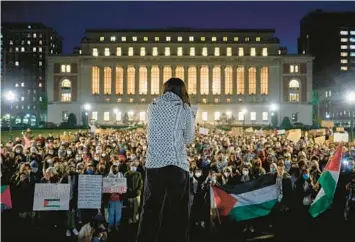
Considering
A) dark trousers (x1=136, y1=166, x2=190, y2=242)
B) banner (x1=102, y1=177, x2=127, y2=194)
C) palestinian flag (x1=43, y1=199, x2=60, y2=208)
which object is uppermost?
dark trousers (x1=136, y1=166, x2=190, y2=242)

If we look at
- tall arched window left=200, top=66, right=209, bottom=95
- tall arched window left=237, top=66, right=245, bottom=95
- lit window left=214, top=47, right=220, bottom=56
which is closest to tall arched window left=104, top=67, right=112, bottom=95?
tall arched window left=200, top=66, right=209, bottom=95

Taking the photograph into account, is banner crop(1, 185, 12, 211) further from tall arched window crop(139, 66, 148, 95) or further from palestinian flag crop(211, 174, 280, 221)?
tall arched window crop(139, 66, 148, 95)

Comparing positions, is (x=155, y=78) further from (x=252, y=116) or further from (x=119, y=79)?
(x=252, y=116)

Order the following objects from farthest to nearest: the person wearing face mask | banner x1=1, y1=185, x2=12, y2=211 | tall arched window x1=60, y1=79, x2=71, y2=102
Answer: tall arched window x1=60, y1=79, x2=71, y2=102
the person wearing face mask
banner x1=1, y1=185, x2=12, y2=211

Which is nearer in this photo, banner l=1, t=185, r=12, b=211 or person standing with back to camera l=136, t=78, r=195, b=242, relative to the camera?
person standing with back to camera l=136, t=78, r=195, b=242

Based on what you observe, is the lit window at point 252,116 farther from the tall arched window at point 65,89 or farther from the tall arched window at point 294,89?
the tall arched window at point 65,89

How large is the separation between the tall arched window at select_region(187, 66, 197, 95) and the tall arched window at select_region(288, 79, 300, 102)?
20638 mm

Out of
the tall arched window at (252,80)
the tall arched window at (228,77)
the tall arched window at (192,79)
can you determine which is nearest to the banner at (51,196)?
the tall arched window at (192,79)

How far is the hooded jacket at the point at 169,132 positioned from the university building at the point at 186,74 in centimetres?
10129

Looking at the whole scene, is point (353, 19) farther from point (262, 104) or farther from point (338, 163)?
point (338, 163)

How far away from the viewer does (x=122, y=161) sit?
1673 cm

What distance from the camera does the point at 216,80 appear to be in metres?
111

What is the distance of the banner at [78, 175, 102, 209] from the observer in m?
11.6

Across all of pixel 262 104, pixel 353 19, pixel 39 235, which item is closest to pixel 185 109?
pixel 39 235
